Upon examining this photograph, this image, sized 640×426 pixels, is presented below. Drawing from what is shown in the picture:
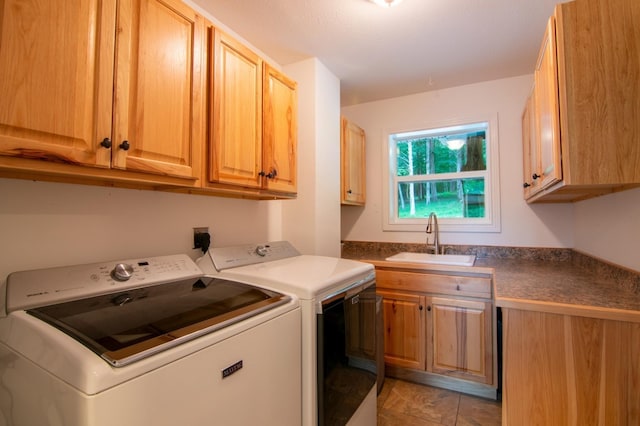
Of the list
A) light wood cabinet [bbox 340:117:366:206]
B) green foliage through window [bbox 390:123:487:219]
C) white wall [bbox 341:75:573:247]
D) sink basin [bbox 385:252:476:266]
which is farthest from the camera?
green foliage through window [bbox 390:123:487:219]

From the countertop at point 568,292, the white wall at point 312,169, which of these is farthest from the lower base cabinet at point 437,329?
the white wall at point 312,169

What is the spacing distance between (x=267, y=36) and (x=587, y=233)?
2.51m

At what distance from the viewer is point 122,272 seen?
3.78ft

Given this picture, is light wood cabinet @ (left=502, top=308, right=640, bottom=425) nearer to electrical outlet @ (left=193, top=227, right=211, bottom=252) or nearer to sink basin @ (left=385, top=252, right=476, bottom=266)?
sink basin @ (left=385, top=252, right=476, bottom=266)

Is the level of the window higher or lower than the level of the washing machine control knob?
higher

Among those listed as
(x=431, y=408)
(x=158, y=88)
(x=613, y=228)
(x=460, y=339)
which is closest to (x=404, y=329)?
(x=460, y=339)

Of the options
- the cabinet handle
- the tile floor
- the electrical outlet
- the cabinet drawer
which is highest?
the cabinet handle

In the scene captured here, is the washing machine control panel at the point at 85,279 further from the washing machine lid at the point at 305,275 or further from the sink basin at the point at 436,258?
the sink basin at the point at 436,258

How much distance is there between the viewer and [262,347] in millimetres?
984

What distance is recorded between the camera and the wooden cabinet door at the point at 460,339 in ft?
6.68

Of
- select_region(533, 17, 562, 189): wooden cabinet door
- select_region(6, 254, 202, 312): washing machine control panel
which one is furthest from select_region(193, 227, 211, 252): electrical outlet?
select_region(533, 17, 562, 189): wooden cabinet door

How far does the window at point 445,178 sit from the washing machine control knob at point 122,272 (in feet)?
7.69

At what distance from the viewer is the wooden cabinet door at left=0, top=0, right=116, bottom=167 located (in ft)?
2.61

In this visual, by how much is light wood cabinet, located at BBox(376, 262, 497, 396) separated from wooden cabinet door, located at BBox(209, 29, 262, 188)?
Result: 1.34 metres
